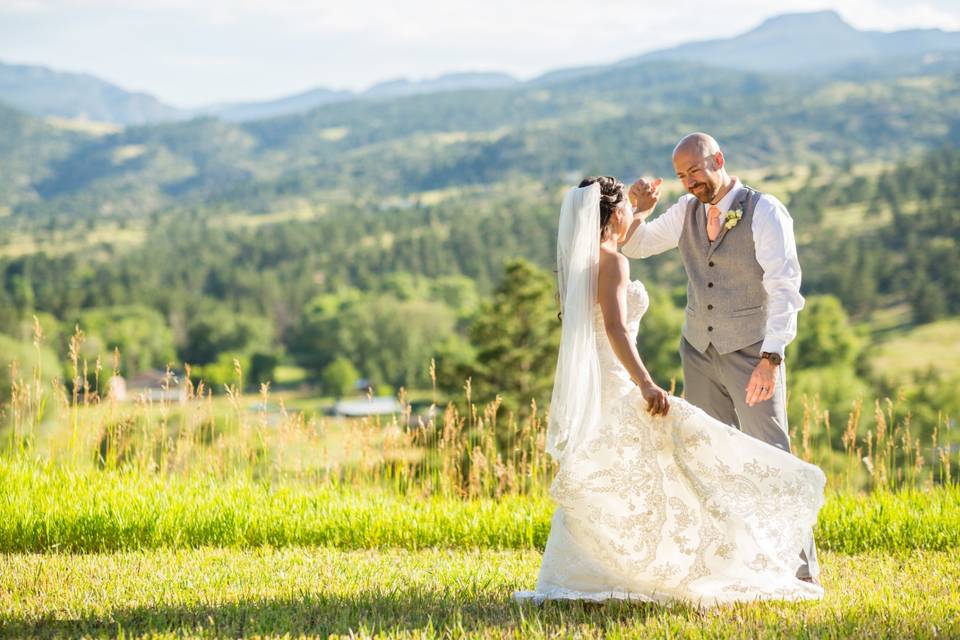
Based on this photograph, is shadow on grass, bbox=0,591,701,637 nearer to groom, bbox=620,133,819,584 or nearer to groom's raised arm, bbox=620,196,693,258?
groom, bbox=620,133,819,584

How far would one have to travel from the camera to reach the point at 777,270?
13.6ft

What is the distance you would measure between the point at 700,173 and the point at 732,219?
0.25 metres

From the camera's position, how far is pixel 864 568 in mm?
4637

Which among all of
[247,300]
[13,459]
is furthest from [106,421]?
[247,300]

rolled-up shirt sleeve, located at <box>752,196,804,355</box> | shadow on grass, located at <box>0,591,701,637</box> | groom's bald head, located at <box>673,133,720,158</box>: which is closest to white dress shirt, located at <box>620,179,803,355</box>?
rolled-up shirt sleeve, located at <box>752,196,804,355</box>

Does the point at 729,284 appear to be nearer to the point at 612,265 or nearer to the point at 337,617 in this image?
the point at 612,265

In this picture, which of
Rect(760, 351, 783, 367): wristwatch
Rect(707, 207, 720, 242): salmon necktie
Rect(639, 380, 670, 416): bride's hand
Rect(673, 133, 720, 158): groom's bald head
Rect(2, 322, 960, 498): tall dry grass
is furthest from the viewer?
Rect(2, 322, 960, 498): tall dry grass

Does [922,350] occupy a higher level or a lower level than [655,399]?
lower

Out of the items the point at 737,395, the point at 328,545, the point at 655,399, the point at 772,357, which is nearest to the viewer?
the point at 655,399

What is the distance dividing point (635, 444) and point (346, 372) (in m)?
85.0

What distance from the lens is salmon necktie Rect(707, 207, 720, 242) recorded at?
4.35 meters

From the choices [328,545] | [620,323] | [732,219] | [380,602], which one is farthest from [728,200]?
[328,545]

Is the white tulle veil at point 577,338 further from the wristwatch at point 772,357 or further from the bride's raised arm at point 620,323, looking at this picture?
the wristwatch at point 772,357

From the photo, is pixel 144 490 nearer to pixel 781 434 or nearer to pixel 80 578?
pixel 80 578
